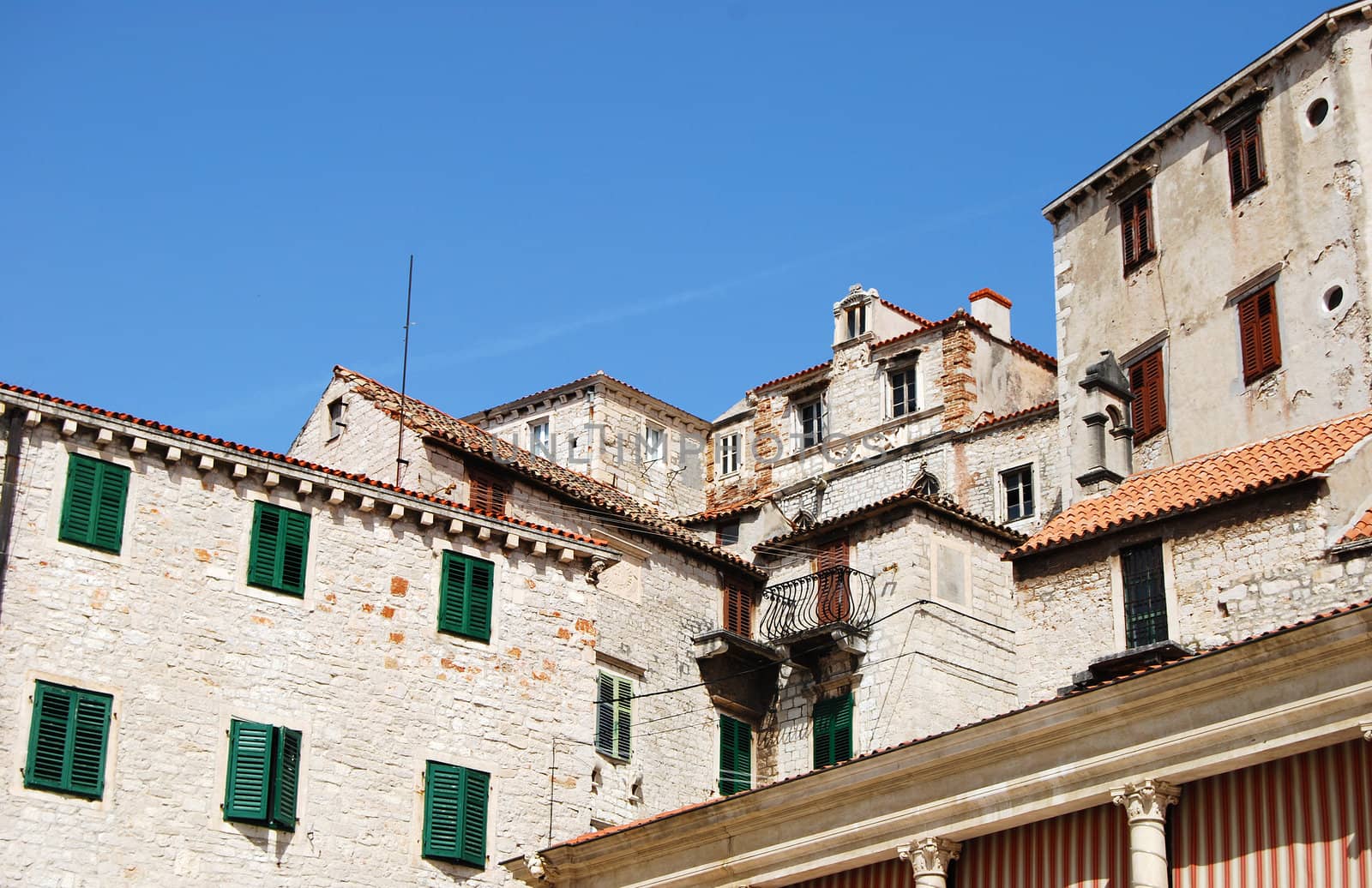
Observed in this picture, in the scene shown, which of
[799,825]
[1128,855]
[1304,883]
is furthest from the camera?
[799,825]

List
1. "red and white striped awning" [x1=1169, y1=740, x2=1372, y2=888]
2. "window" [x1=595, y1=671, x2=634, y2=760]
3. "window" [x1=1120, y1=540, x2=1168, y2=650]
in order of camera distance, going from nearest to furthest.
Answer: "red and white striped awning" [x1=1169, y1=740, x2=1372, y2=888]
"window" [x1=1120, y1=540, x2=1168, y2=650]
"window" [x1=595, y1=671, x2=634, y2=760]

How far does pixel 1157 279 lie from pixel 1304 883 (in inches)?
849

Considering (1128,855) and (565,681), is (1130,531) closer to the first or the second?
(565,681)

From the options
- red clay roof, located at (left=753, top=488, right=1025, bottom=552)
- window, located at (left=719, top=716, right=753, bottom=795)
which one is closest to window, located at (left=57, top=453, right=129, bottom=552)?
window, located at (left=719, top=716, right=753, bottom=795)

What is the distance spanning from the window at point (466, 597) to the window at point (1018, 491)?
1718 cm

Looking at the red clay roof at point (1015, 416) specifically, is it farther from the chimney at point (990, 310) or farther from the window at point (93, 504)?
the window at point (93, 504)

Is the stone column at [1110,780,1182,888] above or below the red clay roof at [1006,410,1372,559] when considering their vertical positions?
below

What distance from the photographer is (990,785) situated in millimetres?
22500

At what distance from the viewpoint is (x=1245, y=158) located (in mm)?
38125

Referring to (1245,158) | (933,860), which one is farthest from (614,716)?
(1245,158)

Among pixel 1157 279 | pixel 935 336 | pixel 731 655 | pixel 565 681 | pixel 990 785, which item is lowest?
pixel 990 785

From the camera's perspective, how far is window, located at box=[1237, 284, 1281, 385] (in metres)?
36.0

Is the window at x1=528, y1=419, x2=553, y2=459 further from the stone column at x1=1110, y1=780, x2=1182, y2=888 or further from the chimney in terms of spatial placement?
the stone column at x1=1110, y1=780, x2=1182, y2=888

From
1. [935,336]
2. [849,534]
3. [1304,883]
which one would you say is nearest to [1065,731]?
[1304,883]
